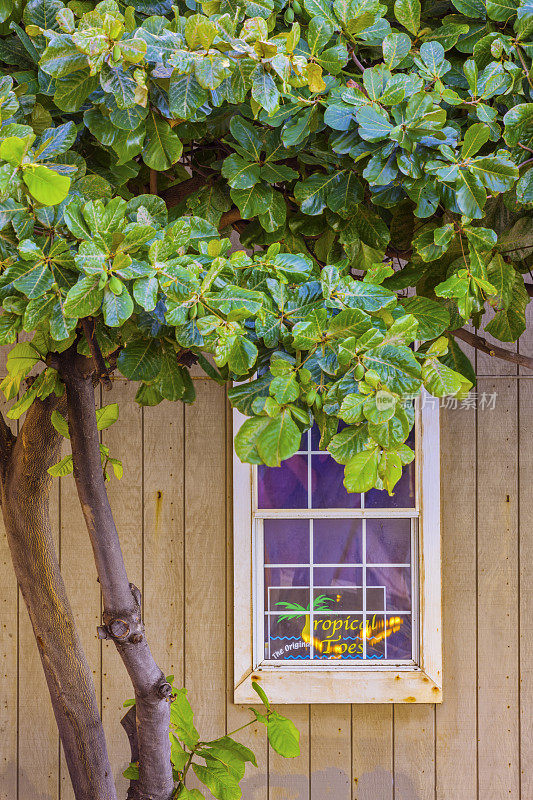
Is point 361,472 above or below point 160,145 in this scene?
below

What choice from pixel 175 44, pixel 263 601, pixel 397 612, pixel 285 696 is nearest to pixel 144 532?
pixel 263 601

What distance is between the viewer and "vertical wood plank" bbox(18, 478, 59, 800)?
2.16 m

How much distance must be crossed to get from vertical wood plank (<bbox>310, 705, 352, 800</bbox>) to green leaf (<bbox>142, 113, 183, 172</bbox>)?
6.49 ft

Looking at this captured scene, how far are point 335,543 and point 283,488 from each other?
0.28 meters

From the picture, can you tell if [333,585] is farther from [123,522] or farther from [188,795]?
[188,795]

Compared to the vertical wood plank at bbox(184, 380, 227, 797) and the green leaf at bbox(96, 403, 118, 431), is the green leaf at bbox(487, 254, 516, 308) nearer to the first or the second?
the green leaf at bbox(96, 403, 118, 431)

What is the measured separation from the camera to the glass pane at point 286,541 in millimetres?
2191

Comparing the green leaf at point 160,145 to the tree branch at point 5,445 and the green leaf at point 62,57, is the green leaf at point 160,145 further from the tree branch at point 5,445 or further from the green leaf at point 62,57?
the tree branch at point 5,445

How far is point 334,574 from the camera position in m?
2.19

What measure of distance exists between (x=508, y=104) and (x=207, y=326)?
548mm

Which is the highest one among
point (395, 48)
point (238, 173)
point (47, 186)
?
point (395, 48)

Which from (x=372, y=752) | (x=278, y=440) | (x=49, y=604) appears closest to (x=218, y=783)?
(x=49, y=604)

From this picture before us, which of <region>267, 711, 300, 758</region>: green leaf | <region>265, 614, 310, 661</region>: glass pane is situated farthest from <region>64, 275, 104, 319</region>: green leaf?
<region>265, 614, 310, 661</region>: glass pane

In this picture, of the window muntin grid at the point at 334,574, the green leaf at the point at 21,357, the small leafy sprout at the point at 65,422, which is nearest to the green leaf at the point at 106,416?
the small leafy sprout at the point at 65,422
